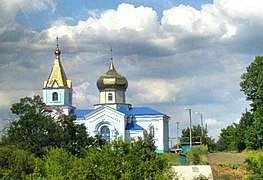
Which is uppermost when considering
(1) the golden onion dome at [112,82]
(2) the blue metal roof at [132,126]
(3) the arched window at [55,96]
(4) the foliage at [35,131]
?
(1) the golden onion dome at [112,82]

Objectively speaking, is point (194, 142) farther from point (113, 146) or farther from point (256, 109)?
point (113, 146)

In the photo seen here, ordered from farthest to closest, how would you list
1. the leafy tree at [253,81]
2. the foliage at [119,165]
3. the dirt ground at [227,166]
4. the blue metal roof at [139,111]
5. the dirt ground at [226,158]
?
1. the blue metal roof at [139,111]
2. the leafy tree at [253,81]
3. the dirt ground at [226,158]
4. the dirt ground at [227,166]
5. the foliage at [119,165]

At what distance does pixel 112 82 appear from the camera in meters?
67.6

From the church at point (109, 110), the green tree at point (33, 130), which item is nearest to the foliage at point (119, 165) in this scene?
the green tree at point (33, 130)

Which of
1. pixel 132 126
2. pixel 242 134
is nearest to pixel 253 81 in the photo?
pixel 242 134

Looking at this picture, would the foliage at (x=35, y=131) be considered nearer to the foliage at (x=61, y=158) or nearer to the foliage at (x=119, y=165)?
the foliage at (x=61, y=158)

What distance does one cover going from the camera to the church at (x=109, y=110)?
64.7 metres

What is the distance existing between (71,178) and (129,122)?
4046 cm

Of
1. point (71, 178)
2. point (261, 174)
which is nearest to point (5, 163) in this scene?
point (71, 178)

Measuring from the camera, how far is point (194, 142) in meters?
71.8

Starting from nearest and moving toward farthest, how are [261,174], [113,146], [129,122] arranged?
[113,146] < [261,174] < [129,122]

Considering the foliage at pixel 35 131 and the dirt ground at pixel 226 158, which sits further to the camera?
the dirt ground at pixel 226 158

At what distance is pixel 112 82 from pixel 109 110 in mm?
4337

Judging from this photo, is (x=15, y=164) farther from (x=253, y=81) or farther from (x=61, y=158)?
(x=253, y=81)
